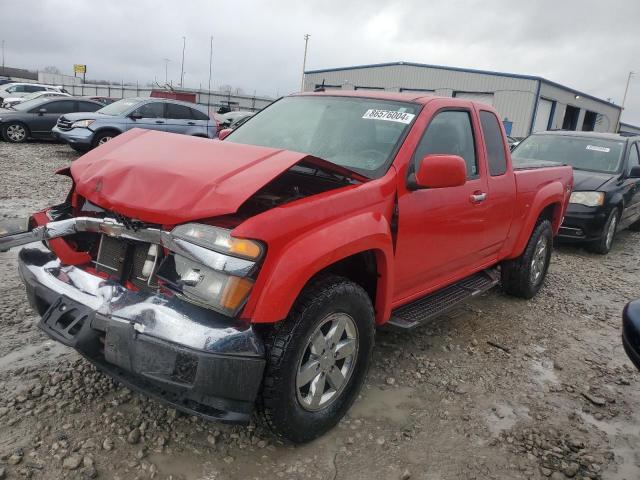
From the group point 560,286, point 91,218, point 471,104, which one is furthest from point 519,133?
point 91,218

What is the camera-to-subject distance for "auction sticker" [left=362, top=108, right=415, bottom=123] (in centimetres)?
323

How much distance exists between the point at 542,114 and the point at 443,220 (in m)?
32.6

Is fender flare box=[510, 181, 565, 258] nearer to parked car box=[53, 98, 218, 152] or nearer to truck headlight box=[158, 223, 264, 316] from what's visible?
truck headlight box=[158, 223, 264, 316]

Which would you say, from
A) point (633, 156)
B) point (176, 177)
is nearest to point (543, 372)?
point (176, 177)

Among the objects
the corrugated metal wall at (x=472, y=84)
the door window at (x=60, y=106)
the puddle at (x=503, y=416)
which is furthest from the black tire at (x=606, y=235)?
the corrugated metal wall at (x=472, y=84)

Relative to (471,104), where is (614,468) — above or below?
below

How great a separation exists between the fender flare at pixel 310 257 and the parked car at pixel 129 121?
10.6 meters

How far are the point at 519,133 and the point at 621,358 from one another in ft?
96.6

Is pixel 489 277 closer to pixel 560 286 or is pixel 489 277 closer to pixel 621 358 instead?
pixel 621 358

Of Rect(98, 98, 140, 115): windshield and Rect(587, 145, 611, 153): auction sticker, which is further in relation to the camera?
Rect(98, 98, 140, 115): windshield

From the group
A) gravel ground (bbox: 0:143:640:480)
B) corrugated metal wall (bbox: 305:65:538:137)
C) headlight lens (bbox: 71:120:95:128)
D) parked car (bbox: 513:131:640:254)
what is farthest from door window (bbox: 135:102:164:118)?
corrugated metal wall (bbox: 305:65:538:137)

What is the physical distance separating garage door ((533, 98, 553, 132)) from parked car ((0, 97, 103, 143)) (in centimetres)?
2670

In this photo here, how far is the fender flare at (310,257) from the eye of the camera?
2131 millimetres

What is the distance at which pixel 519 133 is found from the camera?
3080 centimetres
